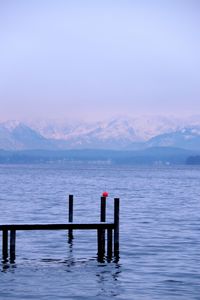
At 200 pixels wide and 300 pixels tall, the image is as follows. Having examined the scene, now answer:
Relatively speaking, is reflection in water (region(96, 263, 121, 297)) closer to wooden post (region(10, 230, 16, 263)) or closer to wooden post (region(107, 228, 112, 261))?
wooden post (region(107, 228, 112, 261))

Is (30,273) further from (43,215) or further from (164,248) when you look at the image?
(43,215)

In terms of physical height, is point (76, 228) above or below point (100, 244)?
above

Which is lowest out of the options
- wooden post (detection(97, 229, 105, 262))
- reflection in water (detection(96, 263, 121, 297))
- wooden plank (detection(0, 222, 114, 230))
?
reflection in water (detection(96, 263, 121, 297))

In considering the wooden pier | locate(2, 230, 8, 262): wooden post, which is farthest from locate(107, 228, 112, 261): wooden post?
locate(2, 230, 8, 262): wooden post

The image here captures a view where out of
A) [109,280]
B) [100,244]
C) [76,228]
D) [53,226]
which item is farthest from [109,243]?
[109,280]

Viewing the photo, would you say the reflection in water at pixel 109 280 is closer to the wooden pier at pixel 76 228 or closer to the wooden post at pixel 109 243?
the wooden post at pixel 109 243

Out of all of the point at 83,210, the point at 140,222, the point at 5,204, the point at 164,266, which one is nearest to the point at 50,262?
the point at 164,266

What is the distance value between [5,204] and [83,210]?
9.61 m

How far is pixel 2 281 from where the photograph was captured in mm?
28375

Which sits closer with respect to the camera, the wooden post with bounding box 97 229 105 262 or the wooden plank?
the wooden plank

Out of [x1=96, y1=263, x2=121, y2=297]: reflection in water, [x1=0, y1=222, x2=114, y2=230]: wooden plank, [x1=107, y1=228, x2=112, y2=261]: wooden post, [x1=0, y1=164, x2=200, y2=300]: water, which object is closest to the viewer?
[x1=0, y1=164, x2=200, y2=300]: water

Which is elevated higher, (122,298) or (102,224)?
(102,224)

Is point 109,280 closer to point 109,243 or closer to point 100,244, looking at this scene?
point 109,243

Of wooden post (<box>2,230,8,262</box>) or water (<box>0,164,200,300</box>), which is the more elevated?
wooden post (<box>2,230,8,262</box>)
